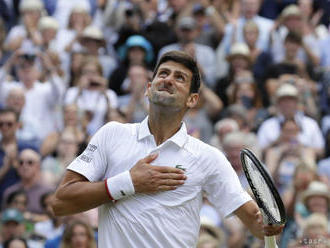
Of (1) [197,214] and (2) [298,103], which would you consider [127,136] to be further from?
(2) [298,103]

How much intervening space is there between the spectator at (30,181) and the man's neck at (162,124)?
17.9 ft

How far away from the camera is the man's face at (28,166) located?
1138cm

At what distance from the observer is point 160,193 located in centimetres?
559

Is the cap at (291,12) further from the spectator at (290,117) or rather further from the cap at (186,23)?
the spectator at (290,117)

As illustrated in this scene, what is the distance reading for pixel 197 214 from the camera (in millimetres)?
5723

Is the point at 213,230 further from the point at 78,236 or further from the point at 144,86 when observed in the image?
the point at 144,86

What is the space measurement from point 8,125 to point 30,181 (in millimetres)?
1012

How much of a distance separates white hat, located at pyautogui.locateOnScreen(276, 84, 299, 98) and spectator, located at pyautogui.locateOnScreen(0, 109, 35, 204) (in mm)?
3176

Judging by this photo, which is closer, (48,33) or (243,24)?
(48,33)

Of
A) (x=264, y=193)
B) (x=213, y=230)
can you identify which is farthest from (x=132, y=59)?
(x=264, y=193)

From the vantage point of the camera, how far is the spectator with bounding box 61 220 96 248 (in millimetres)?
9211

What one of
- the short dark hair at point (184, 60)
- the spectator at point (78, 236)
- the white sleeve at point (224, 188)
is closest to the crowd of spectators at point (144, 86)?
the spectator at point (78, 236)

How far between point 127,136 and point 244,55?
764 cm

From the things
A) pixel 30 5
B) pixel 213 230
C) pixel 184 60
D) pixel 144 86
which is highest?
pixel 184 60
